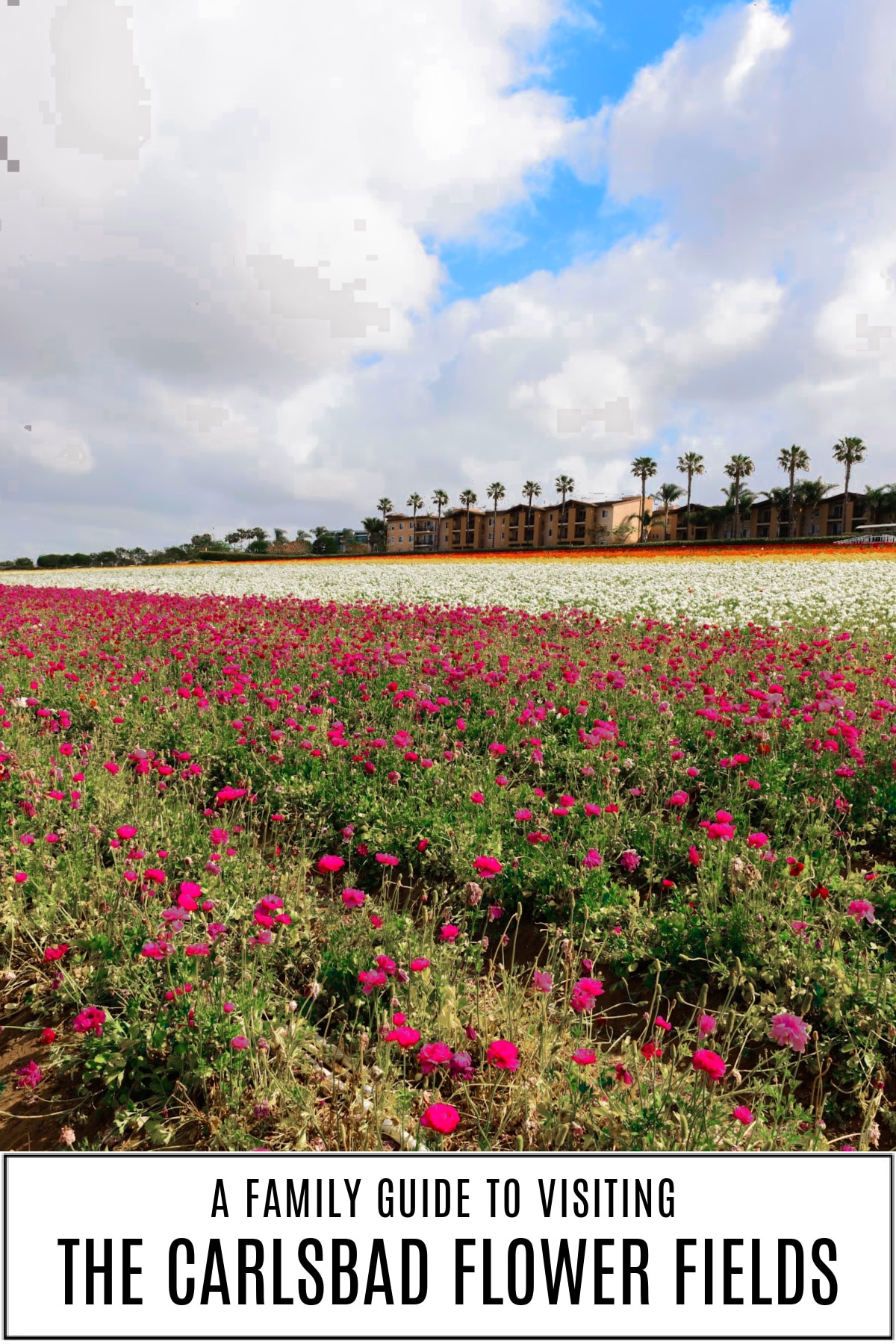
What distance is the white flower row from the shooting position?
13695 millimetres

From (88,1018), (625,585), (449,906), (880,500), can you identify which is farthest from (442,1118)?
(880,500)

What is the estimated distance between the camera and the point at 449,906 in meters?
3.57

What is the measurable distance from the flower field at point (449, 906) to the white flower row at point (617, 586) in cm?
645

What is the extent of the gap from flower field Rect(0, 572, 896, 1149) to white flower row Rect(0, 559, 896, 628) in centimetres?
645

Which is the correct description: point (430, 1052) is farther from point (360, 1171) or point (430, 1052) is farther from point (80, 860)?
point (80, 860)

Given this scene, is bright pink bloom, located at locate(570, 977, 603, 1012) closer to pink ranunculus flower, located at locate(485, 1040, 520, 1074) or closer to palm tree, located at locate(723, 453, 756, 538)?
pink ranunculus flower, located at locate(485, 1040, 520, 1074)

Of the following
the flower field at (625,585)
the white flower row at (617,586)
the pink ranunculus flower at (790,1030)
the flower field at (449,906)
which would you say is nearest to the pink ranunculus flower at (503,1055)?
the flower field at (449,906)

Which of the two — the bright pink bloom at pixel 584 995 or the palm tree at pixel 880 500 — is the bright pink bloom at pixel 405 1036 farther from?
the palm tree at pixel 880 500

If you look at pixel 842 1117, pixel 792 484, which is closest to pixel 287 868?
pixel 842 1117

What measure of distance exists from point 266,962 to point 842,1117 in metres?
2.39

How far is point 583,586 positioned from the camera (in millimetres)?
18922

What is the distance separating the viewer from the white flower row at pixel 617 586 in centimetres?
1370

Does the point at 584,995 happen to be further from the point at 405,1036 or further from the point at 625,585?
the point at 625,585

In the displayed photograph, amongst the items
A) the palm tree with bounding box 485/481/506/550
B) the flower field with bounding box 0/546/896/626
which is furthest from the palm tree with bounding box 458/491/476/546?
Answer: the flower field with bounding box 0/546/896/626
